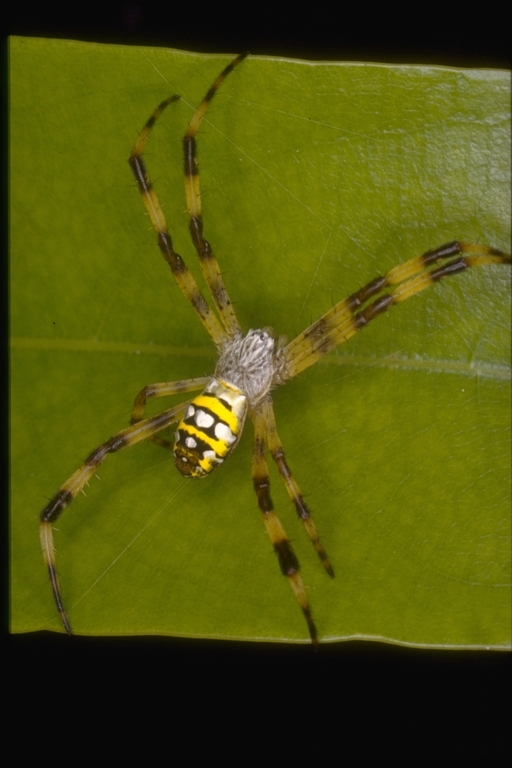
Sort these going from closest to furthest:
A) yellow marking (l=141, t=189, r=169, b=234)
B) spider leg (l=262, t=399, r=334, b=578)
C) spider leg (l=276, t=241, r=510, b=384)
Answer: spider leg (l=276, t=241, r=510, b=384)
spider leg (l=262, t=399, r=334, b=578)
yellow marking (l=141, t=189, r=169, b=234)

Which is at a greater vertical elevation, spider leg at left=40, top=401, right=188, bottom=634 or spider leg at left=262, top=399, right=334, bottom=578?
spider leg at left=40, top=401, right=188, bottom=634

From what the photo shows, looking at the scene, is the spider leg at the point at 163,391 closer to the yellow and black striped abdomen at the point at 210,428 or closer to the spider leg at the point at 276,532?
the yellow and black striped abdomen at the point at 210,428

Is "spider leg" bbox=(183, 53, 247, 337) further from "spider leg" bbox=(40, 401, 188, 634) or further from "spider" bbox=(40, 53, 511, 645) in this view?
"spider leg" bbox=(40, 401, 188, 634)

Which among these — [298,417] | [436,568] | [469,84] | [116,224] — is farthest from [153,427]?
[469,84]

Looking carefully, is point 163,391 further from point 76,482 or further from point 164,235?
point 164,235

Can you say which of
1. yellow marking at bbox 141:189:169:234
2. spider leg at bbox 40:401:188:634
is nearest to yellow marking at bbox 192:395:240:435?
spider leg at bbox 40:401:188:634

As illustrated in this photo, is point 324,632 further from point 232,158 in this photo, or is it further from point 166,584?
point 232,158
